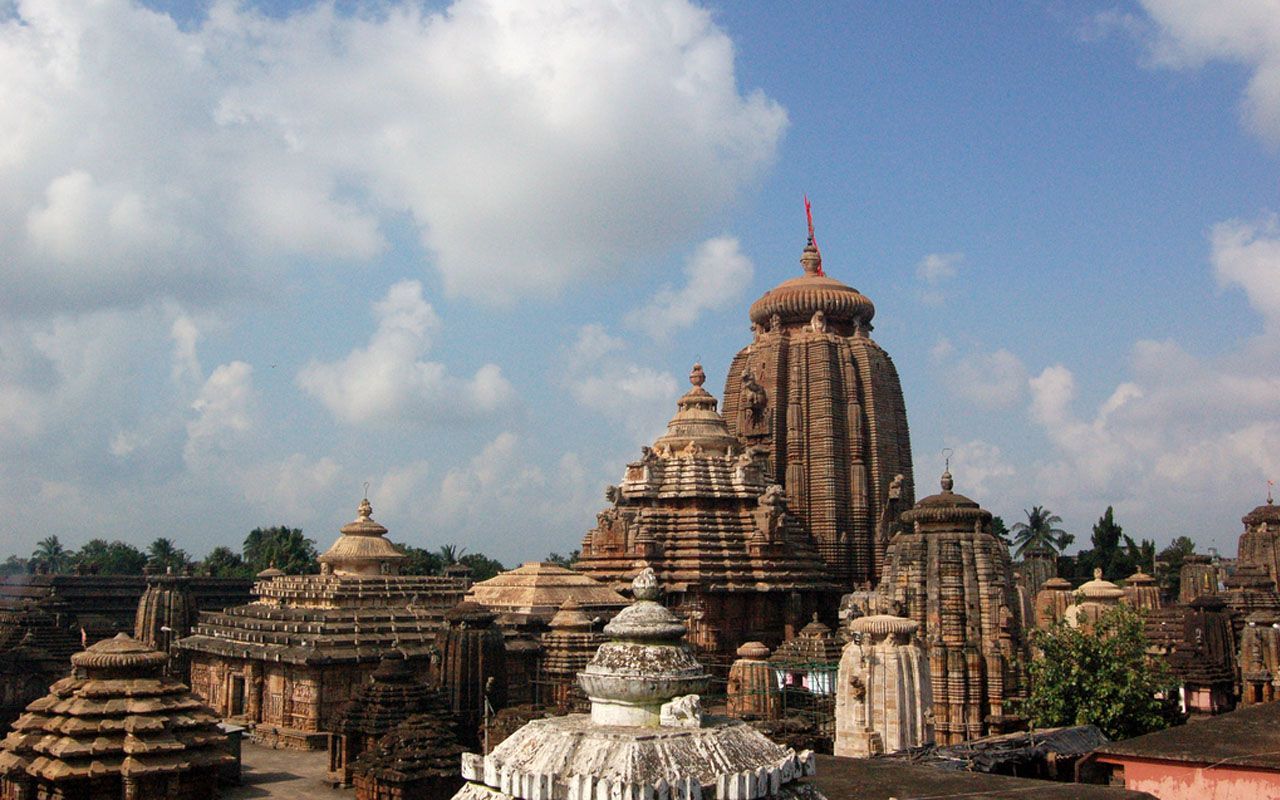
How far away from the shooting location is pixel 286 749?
2939cm

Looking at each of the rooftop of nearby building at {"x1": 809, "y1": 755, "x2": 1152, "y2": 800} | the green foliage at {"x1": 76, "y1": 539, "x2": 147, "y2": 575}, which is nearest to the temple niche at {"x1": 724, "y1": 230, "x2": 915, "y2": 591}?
the rooftop of nearby building at {"x1": 809, "y1": 755, "x2": 1152, "y2": 800}

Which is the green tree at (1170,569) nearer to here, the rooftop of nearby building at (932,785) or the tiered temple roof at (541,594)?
the tiered temple roof at (541,594)

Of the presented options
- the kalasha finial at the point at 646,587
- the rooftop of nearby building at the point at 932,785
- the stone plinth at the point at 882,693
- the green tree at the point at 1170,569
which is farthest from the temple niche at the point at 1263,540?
the kalasha finial at the point at 646,587

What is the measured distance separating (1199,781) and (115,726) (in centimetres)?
1748

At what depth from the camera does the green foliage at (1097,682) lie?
24.5 m

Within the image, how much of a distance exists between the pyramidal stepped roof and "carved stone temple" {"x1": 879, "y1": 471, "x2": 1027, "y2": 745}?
1521 cm

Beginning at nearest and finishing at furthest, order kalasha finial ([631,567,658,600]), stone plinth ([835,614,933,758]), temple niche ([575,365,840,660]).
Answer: kalasha finial ([631,567,658,600]) → stone plinth ([835,614,933,758]) → temple niche ([575,365,840,660])

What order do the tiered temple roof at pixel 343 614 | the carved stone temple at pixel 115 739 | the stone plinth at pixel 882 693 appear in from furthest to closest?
the tiered temple roof at pixel 343 614
the stone plinth at pixel 882 693
the carved stone temple at pixel 115 739

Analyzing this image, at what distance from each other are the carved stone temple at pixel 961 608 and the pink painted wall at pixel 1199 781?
924cm

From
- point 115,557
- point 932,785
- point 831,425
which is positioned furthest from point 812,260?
point 115,557

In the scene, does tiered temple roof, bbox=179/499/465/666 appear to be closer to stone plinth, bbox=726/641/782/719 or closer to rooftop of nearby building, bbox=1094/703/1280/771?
stone plinth, bbox=726/641/782/719

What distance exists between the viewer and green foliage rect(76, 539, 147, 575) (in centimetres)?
11150

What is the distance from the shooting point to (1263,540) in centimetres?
Answer: 5559

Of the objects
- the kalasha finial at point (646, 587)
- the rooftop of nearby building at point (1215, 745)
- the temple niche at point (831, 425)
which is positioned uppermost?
the temple niche at point (831, 425)
